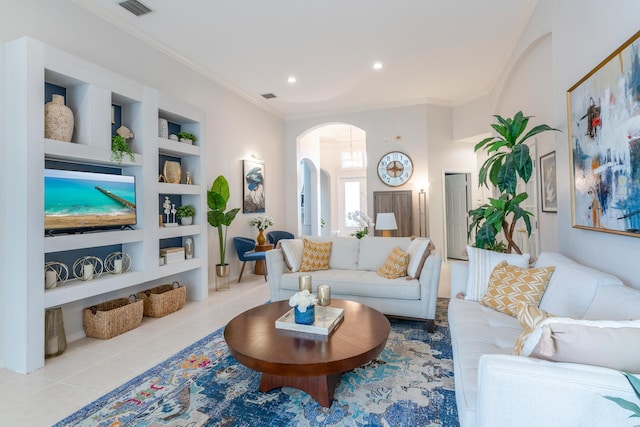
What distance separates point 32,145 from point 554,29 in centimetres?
441

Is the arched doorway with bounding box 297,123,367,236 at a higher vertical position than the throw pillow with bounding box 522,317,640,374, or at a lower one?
higher

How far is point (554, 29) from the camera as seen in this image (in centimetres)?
281


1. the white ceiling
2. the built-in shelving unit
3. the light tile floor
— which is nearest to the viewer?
the light tile floor

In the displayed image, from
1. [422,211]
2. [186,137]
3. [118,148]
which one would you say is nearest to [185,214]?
[186,137]

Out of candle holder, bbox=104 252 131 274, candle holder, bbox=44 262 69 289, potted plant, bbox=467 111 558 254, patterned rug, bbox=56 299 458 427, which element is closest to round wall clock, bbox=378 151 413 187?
potted plant, bbox=467 111 558 254

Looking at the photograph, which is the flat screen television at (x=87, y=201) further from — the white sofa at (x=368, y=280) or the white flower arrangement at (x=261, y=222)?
the white flower arrangement at (x=261, y=222)

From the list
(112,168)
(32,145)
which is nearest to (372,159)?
(112,168)

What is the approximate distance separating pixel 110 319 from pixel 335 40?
3927mm

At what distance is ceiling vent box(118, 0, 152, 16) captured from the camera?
10.4ft

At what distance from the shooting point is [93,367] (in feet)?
8.08

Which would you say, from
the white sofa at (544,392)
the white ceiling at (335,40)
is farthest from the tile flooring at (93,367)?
the white ceiling at (335,40)

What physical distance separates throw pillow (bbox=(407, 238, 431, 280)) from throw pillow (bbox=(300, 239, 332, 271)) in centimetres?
102

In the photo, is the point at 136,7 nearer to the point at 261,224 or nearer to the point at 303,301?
the point at 303,301

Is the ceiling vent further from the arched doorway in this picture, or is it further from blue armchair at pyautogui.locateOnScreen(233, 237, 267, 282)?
the arched doorway
